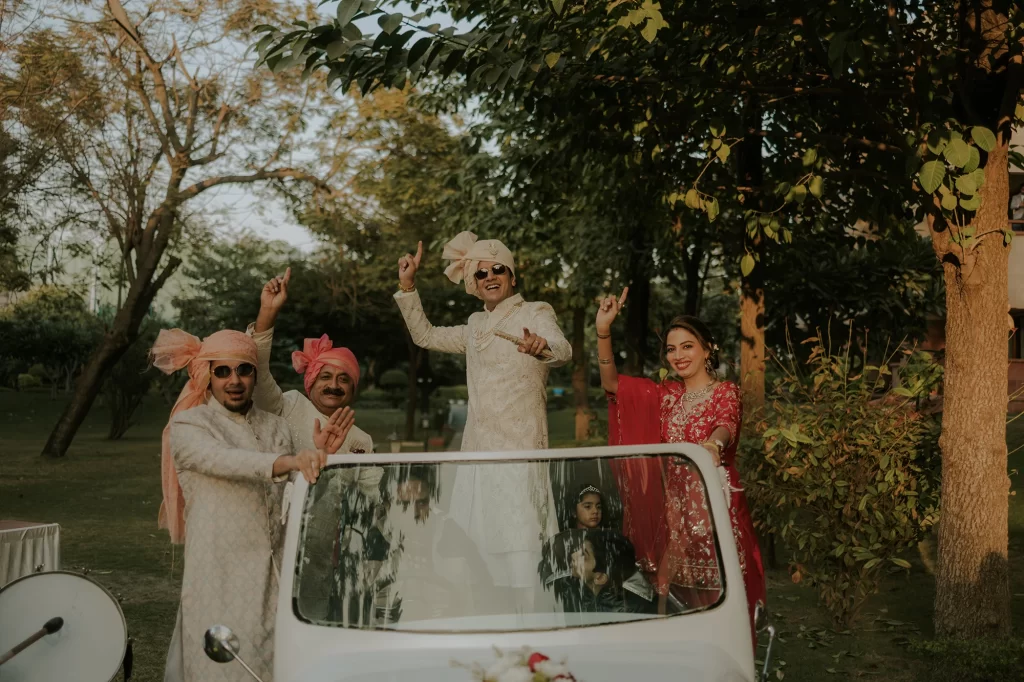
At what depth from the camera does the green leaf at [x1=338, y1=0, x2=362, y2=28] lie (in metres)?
5.39

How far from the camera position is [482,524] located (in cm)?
336

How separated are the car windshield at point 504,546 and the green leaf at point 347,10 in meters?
2.72

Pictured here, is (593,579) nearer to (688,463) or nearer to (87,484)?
(688,463)

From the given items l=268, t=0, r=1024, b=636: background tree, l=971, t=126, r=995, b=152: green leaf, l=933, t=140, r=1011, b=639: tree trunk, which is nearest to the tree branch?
l=268, t=0, r=1024, b=636: background tree

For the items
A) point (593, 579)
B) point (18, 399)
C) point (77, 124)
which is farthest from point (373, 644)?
point (18, 399)

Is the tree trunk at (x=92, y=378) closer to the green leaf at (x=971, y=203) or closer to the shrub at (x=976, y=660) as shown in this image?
the shrub at (x=976, y=660)

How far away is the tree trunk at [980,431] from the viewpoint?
735 cm

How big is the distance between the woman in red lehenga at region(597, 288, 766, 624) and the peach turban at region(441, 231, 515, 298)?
0.67 meters

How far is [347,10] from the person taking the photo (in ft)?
17.7

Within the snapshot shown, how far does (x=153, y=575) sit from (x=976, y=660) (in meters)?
7.55

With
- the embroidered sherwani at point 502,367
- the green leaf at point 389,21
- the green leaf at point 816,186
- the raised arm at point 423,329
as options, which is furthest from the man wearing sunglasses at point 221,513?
the green leaf at point 816,186

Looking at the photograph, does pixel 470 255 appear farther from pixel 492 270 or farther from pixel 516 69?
pixel 516 69

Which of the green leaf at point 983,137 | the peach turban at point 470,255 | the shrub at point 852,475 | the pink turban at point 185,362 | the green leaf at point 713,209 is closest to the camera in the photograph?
the pink turban at point 185,362

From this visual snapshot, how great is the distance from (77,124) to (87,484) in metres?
6.47
